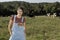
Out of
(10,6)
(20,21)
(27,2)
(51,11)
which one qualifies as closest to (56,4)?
(51,11)

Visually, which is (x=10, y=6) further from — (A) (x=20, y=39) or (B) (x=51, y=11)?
(A) (x=20, y=39)

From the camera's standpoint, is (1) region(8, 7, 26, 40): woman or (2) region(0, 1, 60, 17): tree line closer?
(1) region(8, 7, 26, 40): woman

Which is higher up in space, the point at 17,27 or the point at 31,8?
the point at 17,27

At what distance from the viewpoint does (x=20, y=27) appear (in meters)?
5.31

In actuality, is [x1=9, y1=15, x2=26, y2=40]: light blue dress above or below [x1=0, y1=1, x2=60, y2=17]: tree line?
above

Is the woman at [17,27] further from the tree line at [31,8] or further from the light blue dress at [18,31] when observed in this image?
the tree line at [31,8]

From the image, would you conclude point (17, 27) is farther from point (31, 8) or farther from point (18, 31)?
point (31, 8)

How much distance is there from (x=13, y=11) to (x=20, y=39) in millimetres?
21626

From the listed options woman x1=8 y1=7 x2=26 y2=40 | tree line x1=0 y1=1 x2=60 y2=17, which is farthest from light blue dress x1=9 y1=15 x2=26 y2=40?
tree line x1=0 y1=1 x2=60 y2=17

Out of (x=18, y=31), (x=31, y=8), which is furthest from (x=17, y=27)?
(x=31, y=8)

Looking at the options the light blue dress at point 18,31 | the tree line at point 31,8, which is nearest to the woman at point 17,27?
the light blue dress at point 18,31

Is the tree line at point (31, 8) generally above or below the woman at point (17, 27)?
below

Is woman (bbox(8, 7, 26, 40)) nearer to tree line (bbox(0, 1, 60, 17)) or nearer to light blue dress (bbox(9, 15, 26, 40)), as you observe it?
light blue dress (bbox(9, 15, 26, 40))

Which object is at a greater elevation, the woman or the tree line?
the woman
